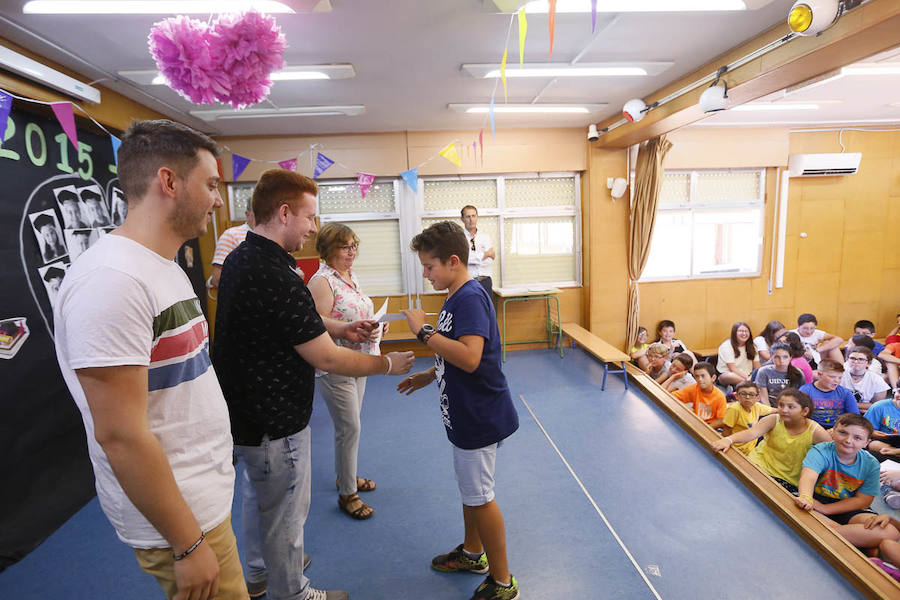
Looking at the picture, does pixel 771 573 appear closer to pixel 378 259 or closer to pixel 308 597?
pixel 308 597

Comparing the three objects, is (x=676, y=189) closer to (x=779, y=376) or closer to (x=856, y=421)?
(x=779, y=376)

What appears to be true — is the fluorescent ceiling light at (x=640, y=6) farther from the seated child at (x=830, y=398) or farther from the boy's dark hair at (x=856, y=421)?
the seated child at (x=830, y=398)

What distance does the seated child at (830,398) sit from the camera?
3.37 m

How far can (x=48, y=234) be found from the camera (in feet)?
9.22

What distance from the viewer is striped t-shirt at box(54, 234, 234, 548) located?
81 centimetres

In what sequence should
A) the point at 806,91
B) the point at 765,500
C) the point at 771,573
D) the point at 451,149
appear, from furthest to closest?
1. the point at 451,149
2. the point at 806,91
3. the point at 765,500
4. the point at 771,573

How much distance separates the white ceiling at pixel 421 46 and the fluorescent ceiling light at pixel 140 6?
84 millimetres

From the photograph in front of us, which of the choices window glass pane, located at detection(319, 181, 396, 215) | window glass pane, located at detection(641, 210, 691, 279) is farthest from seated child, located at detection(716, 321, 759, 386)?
window glass pane, located at detection(319, 181, 396, 215)

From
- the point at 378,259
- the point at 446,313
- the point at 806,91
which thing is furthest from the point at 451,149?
the point at 446,313

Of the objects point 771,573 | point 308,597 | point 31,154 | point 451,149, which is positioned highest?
point 451,149

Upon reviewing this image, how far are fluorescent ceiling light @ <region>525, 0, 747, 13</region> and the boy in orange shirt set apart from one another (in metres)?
2.66

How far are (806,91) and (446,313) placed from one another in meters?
4.94

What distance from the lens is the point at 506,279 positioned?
6.13 metres

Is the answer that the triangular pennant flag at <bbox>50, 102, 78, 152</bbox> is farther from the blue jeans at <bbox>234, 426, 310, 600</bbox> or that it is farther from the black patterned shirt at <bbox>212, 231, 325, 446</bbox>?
the blue jeans at <bbox>234, 426, 310, 600</bbox>
